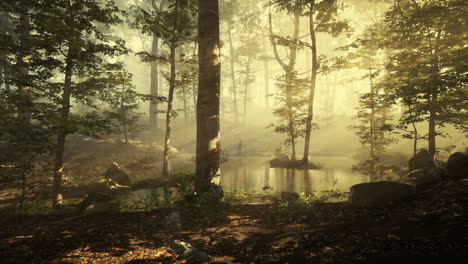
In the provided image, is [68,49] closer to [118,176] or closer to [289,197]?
[118,176]

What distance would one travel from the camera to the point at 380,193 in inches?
287

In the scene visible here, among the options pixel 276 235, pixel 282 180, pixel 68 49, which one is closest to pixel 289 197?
pixel 276 235

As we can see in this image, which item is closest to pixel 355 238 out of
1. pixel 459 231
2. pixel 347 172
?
pixel 459 231

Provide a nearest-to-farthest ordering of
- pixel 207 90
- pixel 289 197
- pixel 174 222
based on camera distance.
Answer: pixel 174 222 → pixel 207 90 → pixel 289 197

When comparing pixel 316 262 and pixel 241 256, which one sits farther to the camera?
pixel 241 256

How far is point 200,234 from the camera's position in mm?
6445

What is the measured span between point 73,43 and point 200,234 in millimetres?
8533

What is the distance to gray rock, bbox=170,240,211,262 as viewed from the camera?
507 centimetres

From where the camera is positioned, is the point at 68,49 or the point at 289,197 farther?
the point at 68,49

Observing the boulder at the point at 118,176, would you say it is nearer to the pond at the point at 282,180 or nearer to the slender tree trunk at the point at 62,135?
the pond at the point at 282,180

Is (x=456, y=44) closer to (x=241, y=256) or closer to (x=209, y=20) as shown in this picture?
(x=209, y=20)

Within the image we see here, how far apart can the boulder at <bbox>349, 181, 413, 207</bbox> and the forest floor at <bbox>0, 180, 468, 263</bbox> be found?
32cm

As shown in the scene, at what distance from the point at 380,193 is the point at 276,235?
12.3 feet

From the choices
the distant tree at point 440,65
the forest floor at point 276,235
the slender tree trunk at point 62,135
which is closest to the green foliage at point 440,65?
the distant tree at point 440,65
